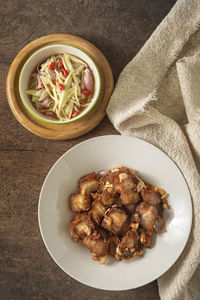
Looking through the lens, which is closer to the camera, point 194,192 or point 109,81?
point 194,192

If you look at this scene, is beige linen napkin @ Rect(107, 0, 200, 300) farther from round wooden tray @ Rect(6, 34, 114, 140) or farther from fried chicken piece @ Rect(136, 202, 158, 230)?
fried chicken piece @ Rect(136, 202, 158, 230)

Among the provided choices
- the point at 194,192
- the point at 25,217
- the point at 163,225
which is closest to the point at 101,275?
the point at 163,225

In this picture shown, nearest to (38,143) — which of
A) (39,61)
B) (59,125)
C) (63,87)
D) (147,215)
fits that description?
(59,125)

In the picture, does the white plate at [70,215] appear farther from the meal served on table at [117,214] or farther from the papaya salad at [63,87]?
the papaya salad at [63,87]

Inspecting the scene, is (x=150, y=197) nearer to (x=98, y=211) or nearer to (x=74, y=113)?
(x=98, y=211)

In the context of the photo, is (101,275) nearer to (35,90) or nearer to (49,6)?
(35,90)

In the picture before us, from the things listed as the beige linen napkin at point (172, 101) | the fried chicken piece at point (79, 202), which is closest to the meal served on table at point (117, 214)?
the fried chicken piece at point (79, 202)

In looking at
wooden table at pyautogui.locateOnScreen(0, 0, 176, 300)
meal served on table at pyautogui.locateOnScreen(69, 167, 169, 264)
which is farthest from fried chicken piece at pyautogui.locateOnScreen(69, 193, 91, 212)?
wooden table at pyautogui.locateOnScreen(0, 0, 176, 300)
